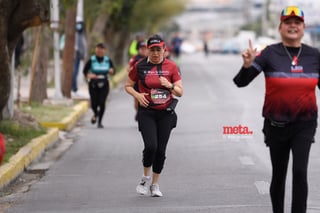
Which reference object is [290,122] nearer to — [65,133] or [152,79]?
[152,79]

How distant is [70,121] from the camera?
69.6 feet

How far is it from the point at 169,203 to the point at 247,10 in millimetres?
181749

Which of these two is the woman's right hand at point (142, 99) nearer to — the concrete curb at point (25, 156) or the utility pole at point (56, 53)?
the concrete curb at point (25, 156)

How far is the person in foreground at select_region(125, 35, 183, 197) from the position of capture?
1145 centimetres

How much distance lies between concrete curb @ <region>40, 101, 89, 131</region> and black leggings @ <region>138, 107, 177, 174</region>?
320 inches

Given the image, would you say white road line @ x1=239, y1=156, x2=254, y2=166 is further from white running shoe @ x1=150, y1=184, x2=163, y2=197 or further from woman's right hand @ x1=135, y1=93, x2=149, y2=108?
woman's right hand @ x1=135, y1=93, x2=149, y2=108

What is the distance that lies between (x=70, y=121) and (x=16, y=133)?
4.36m

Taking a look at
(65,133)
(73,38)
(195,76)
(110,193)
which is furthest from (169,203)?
(195,76)

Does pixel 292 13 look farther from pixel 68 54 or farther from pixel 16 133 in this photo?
pixel 68 54

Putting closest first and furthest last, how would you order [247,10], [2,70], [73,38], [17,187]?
Answer: 1. [17,187]
2. [2,70]
3. [73,38]
4. [247,10]

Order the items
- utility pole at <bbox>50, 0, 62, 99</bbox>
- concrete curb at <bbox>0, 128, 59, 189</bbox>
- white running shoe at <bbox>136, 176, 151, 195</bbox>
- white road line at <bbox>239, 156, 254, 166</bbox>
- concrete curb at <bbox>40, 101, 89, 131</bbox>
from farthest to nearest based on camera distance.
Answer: utility pole at <bbox>50, 0, 62, 99</bbox>, concrete curb at <bbox>40, 101, 89, 131</bbox>, white road line at <bbox>239, 156, 254, 166</bbox>, concrete curb at <bbox>0, 128, 59, 189</bbox>, white running shoe at <bbox>136, 176, 151, 195</bbox>

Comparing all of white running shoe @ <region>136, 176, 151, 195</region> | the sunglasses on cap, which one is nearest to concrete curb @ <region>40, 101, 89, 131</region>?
white running shoe @ <region>136, 176, 151, 195</region>

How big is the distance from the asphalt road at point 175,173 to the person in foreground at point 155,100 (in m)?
0.49

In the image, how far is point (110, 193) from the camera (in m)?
12.0
